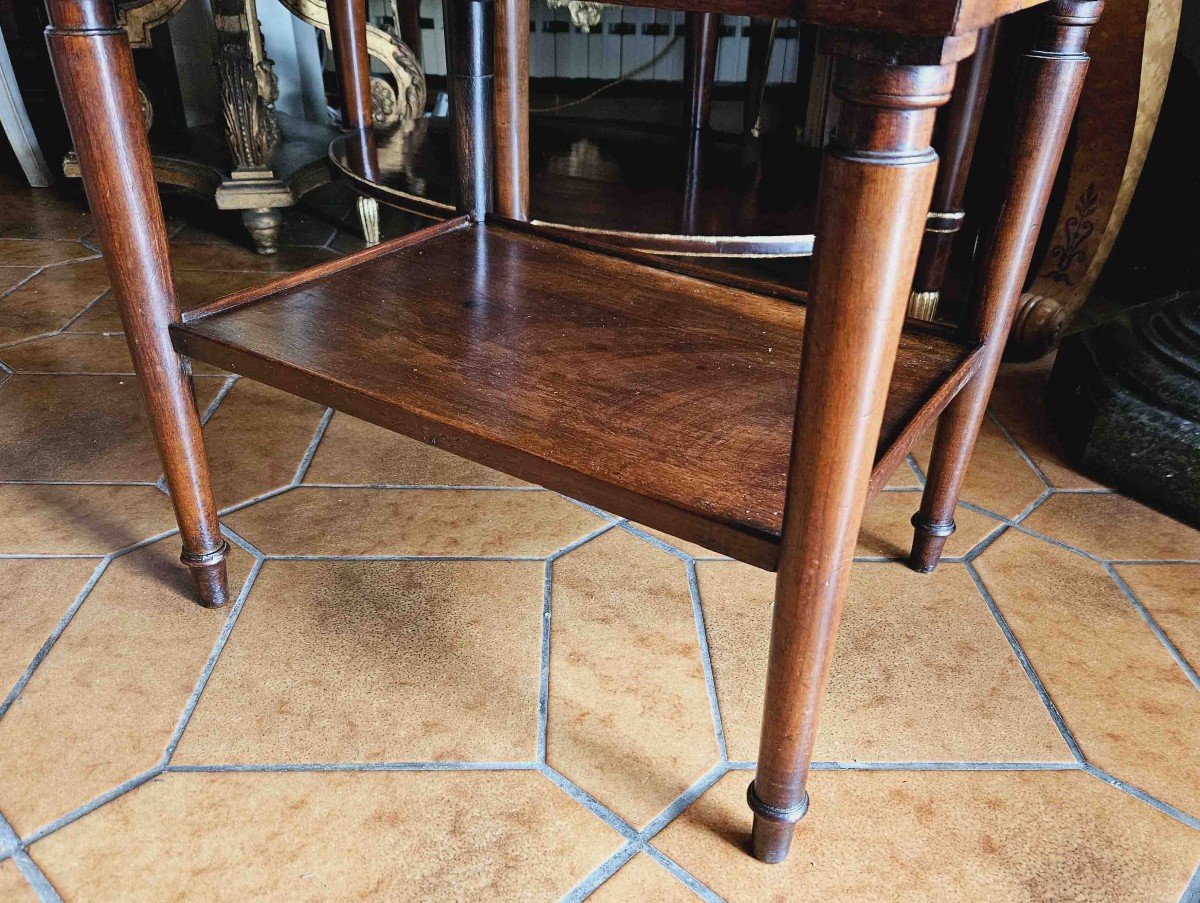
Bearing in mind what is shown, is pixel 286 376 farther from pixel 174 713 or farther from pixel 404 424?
pixel 174 713

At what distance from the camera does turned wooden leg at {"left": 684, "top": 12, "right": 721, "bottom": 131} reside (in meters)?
1.73

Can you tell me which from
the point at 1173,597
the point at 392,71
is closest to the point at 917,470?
the point at 1173,597

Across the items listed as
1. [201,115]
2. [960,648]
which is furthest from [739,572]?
[201,115]

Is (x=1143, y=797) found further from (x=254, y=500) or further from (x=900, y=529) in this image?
(x=254, y=500)

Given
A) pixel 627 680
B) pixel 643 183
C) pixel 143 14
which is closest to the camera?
pixel 627 680

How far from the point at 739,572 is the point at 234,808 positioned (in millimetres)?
567

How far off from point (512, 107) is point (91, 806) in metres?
0.80

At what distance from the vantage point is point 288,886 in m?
0.71

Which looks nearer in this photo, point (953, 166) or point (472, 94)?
point (472, 94)

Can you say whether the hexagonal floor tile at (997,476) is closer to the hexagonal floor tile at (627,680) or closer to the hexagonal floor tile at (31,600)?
the hexagonal floor tile at (627,680)

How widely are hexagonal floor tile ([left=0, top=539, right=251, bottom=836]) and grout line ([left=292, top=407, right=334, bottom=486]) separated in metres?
0.18

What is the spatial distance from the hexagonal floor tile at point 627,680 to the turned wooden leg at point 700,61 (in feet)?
3.38

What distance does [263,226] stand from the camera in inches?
76.0

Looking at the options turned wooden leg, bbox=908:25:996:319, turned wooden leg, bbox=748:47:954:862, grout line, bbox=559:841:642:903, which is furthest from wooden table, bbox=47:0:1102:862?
turned wooden leg, bbox=908:25:996:319
